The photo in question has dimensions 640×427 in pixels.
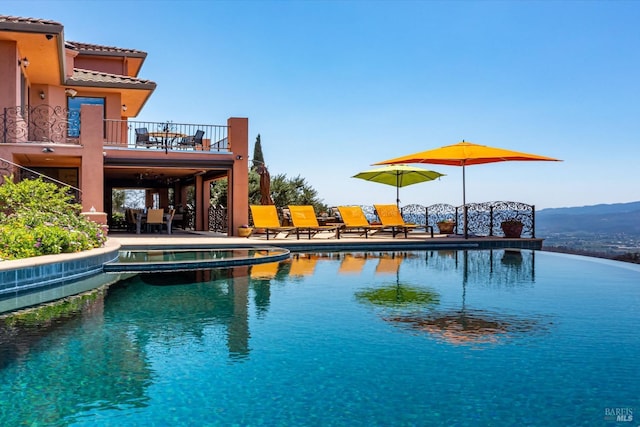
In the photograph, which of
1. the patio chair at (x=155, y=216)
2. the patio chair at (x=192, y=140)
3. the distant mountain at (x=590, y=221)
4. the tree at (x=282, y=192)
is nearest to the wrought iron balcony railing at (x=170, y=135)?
the patio chair at (x=192, y=140)

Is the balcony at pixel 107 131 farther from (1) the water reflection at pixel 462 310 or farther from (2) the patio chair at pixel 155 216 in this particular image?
(1) the water reflection at pixel 462 310

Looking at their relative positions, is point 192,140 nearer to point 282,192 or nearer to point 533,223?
point 282,192

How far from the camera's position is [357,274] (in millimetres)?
9977

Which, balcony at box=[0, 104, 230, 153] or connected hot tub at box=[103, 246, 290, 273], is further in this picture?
balcony at box=[0, 104, 230, 153]

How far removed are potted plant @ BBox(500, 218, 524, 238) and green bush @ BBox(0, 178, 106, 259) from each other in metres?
12.9

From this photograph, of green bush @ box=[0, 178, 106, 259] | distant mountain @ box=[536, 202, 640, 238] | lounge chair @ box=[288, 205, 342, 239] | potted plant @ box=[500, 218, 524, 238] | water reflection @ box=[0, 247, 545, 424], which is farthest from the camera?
distant mountain @ box=[536, 202, 640, 238]

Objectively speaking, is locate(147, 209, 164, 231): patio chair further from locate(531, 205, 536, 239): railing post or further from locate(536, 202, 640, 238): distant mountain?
locate(536, 202, 640, 238): distant mountain

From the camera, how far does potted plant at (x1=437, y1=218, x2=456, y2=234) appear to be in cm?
1983

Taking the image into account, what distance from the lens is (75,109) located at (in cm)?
1989

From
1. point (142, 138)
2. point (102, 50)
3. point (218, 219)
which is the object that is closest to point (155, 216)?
point (142, 138)

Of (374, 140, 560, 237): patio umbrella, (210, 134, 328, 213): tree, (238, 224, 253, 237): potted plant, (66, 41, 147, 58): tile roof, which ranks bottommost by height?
(238, 224, 253, 237): potted plant

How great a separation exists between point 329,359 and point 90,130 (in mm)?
13664

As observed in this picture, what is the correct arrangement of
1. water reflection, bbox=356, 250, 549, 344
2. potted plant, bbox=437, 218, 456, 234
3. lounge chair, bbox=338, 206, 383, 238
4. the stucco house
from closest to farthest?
water reflection, bbox=356, 250, 549, 344, the stucco house, lounge chair, bbox=338, 206, 383, 238, potted plant, bbox=437, 218, 456, 234

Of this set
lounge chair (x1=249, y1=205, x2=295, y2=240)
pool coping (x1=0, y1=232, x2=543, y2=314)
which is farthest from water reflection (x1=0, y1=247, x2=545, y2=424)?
lounge chair (x1=249, y1=205, x2=295, y2=240)
